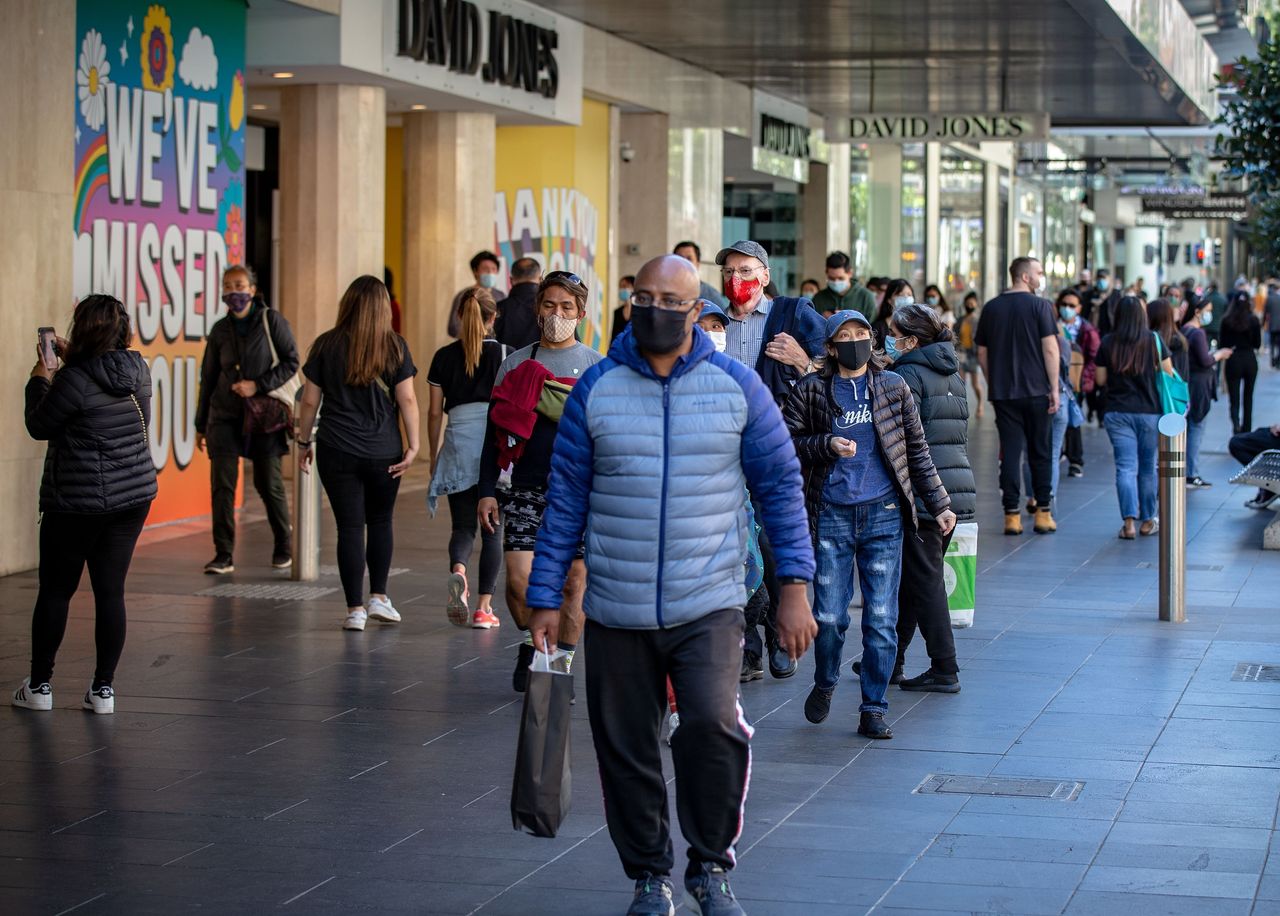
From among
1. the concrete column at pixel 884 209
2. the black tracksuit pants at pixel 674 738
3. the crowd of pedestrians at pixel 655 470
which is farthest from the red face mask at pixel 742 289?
the concrete column at pixel 884 209

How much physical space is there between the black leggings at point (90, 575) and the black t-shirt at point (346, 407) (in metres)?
2.03

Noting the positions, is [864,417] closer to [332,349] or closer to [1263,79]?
[332,349]

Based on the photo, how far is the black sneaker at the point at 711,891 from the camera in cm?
528

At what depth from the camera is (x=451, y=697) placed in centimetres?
862

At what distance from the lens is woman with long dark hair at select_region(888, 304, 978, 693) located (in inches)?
339

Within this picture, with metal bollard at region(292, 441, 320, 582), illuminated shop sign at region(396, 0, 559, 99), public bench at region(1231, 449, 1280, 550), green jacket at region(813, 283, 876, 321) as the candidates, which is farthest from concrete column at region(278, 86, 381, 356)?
public bench at region(1231, 449, 1280, 550)

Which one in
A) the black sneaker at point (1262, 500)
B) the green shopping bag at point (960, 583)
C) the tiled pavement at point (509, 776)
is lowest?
the tiled pavement at point (509, 776)

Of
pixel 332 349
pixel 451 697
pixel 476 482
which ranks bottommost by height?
pixel 451 697

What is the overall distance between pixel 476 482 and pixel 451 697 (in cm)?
165

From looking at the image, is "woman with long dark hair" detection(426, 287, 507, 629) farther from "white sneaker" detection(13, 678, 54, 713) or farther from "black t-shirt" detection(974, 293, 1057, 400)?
"black t-shirt" detection(974, 293, 1057, 400)

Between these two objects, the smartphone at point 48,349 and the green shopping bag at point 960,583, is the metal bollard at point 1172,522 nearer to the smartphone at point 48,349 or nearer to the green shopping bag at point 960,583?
the green shopping bag at point 960,583

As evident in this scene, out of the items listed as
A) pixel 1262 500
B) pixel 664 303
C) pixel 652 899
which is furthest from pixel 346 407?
pixel 1262 500

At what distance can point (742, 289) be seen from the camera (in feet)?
27.6

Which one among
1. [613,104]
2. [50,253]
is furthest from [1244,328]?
[50,253]
